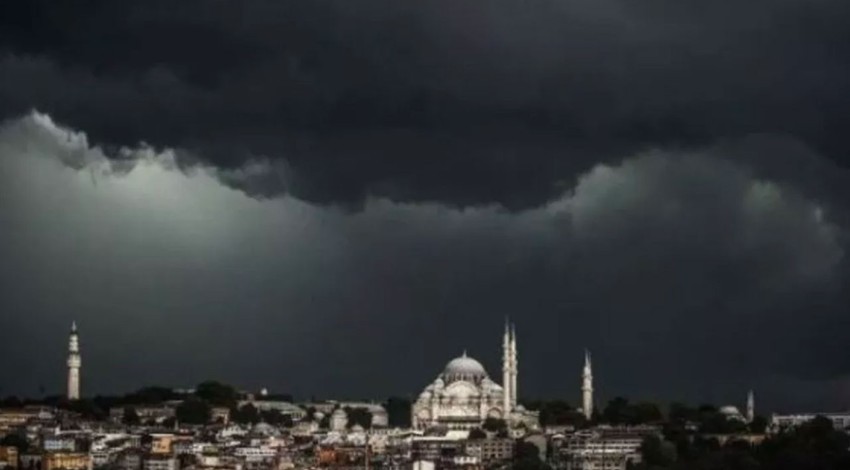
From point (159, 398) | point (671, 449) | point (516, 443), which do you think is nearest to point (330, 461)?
point (516, 443)

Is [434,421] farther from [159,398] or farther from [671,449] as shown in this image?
[671,449]

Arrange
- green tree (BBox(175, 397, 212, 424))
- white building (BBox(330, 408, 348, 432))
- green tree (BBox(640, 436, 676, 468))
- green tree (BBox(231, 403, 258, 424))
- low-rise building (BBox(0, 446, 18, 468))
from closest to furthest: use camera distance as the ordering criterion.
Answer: green tree (BBox(640, 436, 676, 468)) → low-rise building (BBox(0, 446, 18, 468)) → green tree (BBox(175, 397, 212, 424)) → green tree (BBox(231, 403, 258, 424)) → white building (BBox(330, 408, 348, 432))

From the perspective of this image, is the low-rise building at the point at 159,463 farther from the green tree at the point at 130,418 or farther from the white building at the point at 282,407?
the white building at the point at 282,407

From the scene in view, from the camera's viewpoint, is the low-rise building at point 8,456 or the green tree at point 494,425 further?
the green tree at point 494,425

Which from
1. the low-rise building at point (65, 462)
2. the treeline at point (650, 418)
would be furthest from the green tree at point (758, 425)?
the low-rise building at point (65, 462)

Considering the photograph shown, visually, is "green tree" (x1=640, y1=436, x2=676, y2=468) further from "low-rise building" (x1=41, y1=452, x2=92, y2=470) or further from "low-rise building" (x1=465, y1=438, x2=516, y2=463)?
"low-rise building" (x1=41, y1=452, x2=92, y2=470)

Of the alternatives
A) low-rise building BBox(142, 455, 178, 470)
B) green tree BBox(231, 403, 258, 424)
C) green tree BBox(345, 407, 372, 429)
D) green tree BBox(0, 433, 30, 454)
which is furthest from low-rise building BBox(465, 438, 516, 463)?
green tree BBox(0, 433, 30, 454)

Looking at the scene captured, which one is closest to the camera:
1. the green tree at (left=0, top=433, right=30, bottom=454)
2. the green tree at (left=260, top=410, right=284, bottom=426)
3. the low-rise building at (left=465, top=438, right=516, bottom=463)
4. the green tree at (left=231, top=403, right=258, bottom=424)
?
the green tree at (left=0, top=433, right=30, bottom=454)
